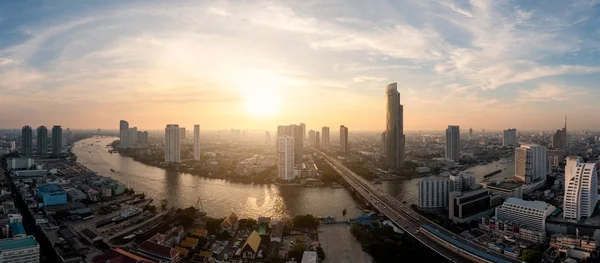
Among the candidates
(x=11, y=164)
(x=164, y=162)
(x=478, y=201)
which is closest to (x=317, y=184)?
(x=478, y=201)

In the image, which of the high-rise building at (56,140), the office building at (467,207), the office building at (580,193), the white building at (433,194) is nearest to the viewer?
the office building at (580,193)

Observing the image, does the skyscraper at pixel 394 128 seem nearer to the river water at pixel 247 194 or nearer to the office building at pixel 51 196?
the river water at pixel 247 194

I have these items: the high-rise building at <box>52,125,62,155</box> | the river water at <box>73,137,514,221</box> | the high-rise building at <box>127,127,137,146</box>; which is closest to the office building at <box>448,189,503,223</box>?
the river water at <box>73,137,514,221</box>

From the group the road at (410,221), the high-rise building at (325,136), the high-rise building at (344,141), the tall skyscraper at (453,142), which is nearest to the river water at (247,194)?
the road at (410,221)

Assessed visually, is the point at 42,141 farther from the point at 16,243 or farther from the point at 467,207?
the point at 467,207

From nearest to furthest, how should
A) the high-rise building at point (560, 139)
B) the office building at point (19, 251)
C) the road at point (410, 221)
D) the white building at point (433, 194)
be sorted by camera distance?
the office building at point (19, 251) < the road at point (410, 221) < the white building at point (433, 194) < the high-rise building at point (560, 139)

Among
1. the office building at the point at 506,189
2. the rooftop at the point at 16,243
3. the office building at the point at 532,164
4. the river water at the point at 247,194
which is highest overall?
the office building at the point at 532,164

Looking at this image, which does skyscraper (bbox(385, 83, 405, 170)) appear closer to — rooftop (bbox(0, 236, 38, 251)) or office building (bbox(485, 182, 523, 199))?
office building (bbox(485, 182, 523, 199))
